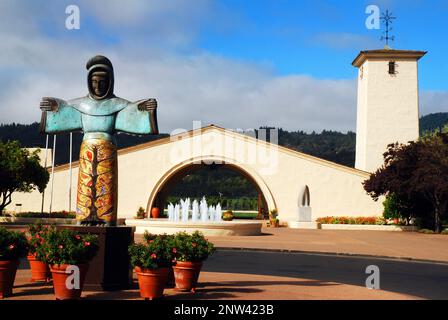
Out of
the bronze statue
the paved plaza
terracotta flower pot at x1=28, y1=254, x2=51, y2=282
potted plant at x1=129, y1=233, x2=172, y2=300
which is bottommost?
the paved plaza

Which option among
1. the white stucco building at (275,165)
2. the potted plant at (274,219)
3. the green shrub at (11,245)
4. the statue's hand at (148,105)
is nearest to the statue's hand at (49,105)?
the statue's hand at (148,105)

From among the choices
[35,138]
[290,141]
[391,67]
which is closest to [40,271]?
[391,67]

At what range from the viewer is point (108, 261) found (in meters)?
10.6

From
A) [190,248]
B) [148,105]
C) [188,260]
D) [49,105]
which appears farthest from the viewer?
[49,105]

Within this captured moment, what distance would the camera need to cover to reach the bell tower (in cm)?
4553

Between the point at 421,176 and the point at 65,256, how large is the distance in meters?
29.0

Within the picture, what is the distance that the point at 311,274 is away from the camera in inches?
561

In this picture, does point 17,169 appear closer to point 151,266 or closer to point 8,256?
point 8,256

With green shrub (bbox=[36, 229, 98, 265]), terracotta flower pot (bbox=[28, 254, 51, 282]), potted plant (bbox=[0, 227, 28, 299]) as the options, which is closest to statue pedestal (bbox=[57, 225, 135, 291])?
green shrub (bbox=[36, 229, 98, 265])

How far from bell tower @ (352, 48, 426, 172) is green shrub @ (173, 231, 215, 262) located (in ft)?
120

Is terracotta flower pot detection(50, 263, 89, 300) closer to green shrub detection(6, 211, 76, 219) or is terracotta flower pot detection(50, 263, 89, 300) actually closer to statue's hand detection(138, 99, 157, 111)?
statue's hand detection(138, 99, 157, 111)
